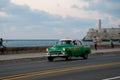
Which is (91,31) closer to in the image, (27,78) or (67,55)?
(67,55)

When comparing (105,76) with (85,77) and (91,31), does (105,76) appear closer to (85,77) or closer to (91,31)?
(85,77)

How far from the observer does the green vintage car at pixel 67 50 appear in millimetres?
29922

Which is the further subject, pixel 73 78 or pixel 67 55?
pixel 67 55

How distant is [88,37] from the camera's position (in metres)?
166

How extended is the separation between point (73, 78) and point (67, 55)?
45.8ft

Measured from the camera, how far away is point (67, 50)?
98.5ft

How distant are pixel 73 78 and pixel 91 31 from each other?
15334 centimetres

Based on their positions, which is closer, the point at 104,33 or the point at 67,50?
the point at 67,50

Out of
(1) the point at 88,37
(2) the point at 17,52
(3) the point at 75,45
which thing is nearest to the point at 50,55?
(3) the point at 75,45

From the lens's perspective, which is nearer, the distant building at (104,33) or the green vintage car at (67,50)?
the green vintage car at (67,50)

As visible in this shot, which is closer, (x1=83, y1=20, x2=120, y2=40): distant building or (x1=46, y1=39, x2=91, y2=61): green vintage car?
(x1=46, y1=39, x2=91, y2=61): green vintage car

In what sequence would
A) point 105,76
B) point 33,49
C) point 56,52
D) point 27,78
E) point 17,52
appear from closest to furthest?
1. point 27,78
2. point 105,76
3. point 56,52
4. point 17,52
5. point 33,49

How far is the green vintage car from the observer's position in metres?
29.9

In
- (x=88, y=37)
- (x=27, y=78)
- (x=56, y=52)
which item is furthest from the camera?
(x=88, y=37)
